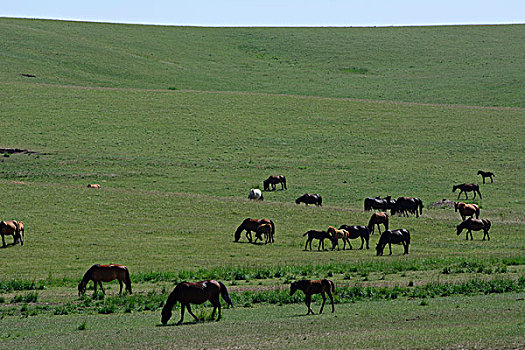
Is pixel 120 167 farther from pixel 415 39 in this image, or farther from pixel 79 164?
pixel 415 39

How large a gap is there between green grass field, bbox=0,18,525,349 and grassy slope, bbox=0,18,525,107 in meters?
0.54

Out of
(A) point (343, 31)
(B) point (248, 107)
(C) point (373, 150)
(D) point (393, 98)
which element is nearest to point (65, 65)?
(B) point (248, 107)

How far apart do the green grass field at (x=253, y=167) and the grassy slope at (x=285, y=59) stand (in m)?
0.54

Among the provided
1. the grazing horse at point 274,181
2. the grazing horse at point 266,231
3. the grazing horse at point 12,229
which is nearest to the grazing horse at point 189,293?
the grazing horse at point 266,231

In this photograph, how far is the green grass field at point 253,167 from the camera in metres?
17.3

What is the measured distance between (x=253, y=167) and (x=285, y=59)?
61.4m

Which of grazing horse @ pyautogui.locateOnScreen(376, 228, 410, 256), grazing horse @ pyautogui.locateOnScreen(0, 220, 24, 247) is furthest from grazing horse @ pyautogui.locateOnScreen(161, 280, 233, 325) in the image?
grazing horse @ pyautogui.locateOnScreen(0, 220, 24, 247)

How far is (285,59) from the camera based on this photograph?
11481 cm

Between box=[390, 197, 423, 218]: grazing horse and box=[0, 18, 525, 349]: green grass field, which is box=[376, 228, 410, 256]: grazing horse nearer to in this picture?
box=[0, 18, 525, 349]: green grass field

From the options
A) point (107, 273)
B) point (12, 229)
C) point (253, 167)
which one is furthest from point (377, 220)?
point (253, 167)

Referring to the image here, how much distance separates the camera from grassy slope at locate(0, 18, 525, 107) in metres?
91.3

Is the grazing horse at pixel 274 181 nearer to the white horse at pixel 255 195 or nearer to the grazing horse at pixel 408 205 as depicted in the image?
the white horse at pixel 255 195

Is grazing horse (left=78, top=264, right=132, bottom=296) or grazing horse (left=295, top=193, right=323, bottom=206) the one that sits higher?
grazing horse (left=295, top=193, right=323, bottom=206)

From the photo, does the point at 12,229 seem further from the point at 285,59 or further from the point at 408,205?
the point at 285,59
